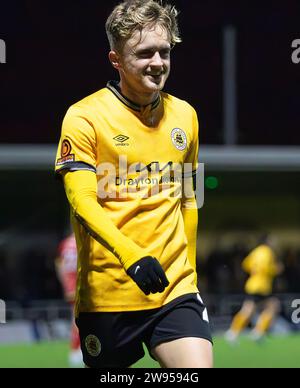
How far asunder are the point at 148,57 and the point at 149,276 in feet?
3.98

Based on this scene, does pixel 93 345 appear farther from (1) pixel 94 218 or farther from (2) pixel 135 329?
(1) pixel 94 218

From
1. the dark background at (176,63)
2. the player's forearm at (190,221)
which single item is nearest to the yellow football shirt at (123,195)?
the player's forearm at (190,221)

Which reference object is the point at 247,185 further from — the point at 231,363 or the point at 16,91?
the point at 231,363

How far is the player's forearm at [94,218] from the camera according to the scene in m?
5.07

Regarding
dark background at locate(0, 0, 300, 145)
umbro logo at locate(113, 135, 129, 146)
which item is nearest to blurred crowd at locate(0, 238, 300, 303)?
dark background at locate(0, 0, 300, 145)

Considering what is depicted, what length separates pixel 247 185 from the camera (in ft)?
85.3

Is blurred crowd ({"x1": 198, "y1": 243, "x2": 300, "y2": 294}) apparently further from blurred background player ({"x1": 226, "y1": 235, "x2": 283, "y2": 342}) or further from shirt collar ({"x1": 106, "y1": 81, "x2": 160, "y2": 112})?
shirt collar ({"x1": 106, "y1": 81, "x2": 160, "y2": 112})

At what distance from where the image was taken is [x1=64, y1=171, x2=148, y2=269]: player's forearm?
200 inches

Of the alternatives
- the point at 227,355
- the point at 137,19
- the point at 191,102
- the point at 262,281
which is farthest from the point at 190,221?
the point at 191,102

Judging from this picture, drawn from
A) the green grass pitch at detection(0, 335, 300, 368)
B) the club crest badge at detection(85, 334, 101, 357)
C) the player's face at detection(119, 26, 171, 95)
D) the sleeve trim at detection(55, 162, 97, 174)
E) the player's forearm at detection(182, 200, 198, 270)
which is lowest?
the green grass pitch at detection(0, 335, 300, 368)

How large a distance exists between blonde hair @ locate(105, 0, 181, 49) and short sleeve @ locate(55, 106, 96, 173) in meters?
0.45

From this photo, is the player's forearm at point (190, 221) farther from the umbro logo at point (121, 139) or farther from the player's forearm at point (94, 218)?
the player's forearm at point (94, 218)

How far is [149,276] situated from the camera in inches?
194

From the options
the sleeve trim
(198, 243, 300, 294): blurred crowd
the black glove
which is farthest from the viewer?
(198, 243, 300, 294): blurred crowd
